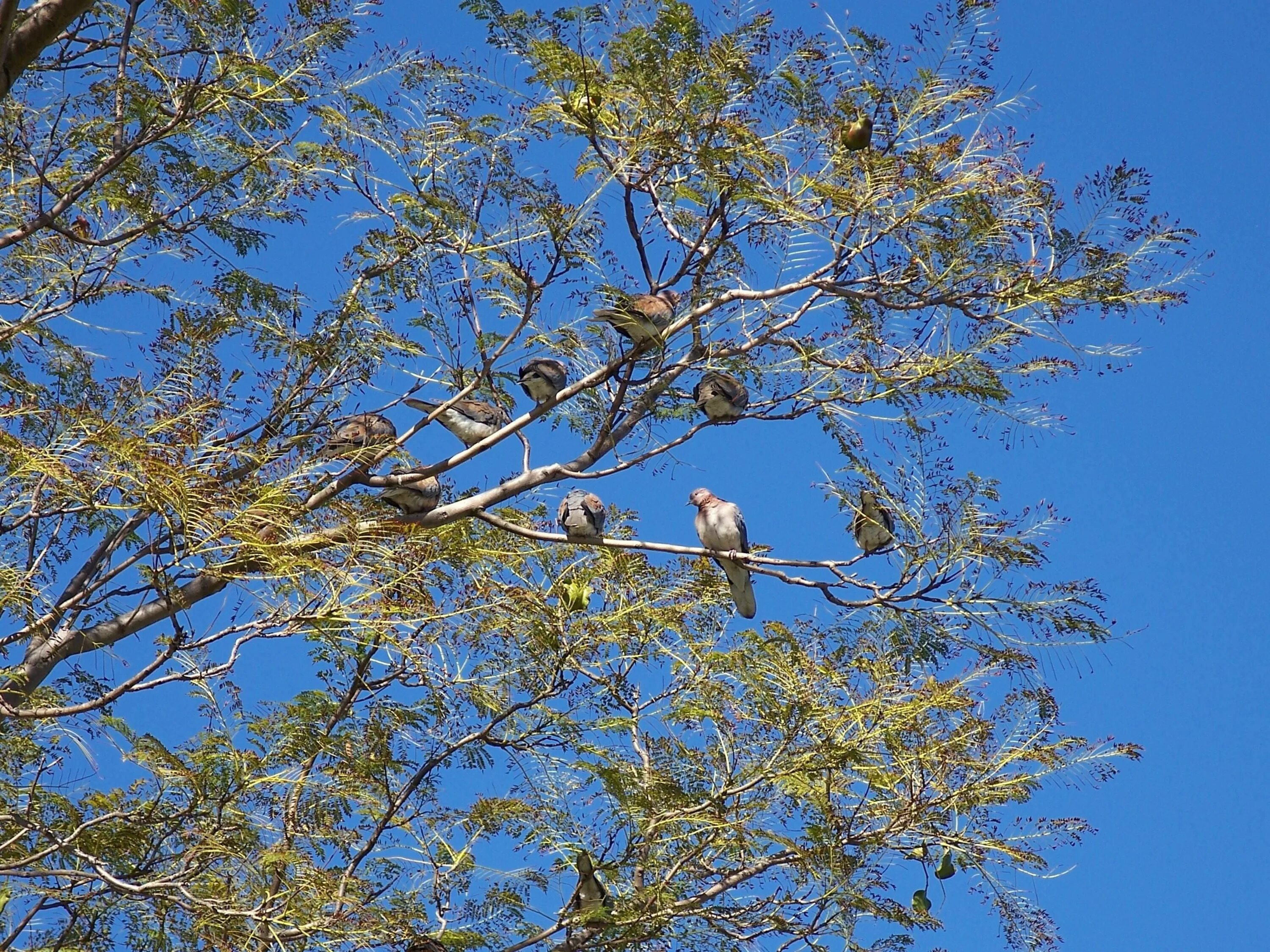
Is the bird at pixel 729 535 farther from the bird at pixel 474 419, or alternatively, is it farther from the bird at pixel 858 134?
the bird at pixel 858 134

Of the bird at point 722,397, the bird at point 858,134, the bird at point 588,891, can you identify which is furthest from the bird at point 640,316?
the bird at point 588,891

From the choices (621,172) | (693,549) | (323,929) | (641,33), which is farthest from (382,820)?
(641,33)

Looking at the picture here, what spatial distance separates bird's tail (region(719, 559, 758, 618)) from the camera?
5891 millimetres

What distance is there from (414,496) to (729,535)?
1491mm

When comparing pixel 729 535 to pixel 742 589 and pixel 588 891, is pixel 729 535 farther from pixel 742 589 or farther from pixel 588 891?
pixel 588 891

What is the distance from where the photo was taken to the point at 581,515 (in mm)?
5953

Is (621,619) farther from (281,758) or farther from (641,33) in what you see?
(641,33)

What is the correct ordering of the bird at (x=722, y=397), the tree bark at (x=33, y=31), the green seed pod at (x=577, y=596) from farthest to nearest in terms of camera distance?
the bird at (x=722, y=397)
the green seed pod at (x=577, y=596)
the tree bark at (x=33, y=31)

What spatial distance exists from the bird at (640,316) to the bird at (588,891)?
87.3 inches

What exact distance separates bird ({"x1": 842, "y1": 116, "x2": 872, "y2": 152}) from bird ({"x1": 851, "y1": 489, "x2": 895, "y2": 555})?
1431mm

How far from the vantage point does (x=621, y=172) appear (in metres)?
5.45

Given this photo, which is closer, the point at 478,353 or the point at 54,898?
the point at 54,898

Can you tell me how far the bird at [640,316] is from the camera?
5.45 meters

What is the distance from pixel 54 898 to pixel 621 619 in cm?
258
